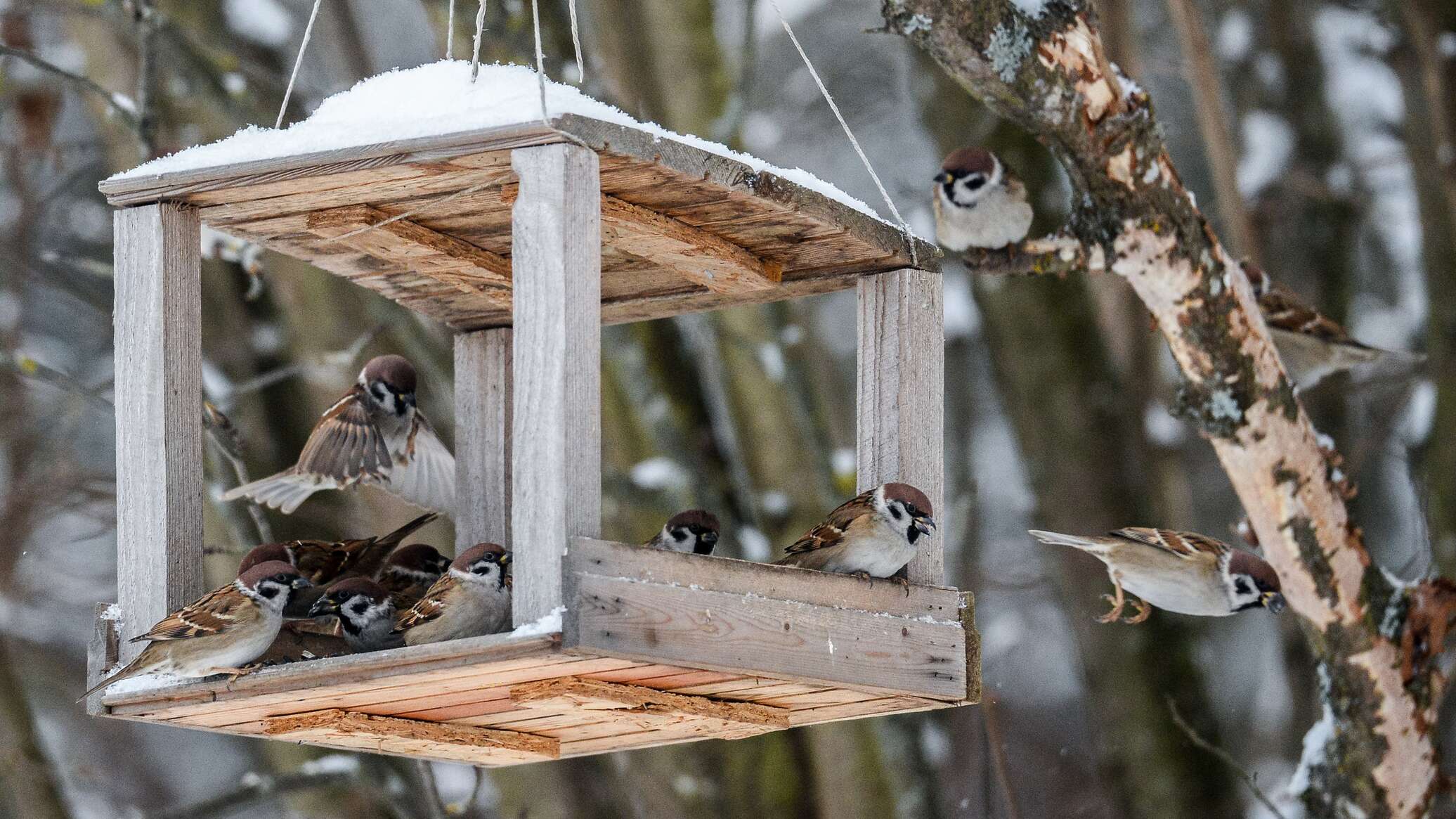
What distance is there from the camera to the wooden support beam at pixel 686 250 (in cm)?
369

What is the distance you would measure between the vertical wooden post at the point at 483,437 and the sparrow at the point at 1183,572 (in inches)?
52.5

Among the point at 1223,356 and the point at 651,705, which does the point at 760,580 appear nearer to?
the point at 651,705

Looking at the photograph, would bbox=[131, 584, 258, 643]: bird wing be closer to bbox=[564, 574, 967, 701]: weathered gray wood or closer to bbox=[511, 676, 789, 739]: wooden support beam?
bbox=[511, 676, 789, 739]: wooden support beam

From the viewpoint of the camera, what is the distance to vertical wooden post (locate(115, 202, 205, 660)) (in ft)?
11.7

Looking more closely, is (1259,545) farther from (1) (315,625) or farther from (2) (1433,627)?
(1) (315,625)

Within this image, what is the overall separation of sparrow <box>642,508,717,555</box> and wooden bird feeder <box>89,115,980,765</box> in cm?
37

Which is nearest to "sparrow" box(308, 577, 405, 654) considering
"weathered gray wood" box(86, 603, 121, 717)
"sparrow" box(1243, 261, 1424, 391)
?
"weathered gray wood" box(86, 603, 121, 717)

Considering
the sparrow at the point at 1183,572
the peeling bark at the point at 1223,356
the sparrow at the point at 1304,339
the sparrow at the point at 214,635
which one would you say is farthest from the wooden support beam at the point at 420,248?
the sparrow at the point at 1304,339

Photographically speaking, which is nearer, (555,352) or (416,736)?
(555,352)

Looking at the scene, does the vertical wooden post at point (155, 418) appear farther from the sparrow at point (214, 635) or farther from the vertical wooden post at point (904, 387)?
the vertical wooden post at point (904, 387)

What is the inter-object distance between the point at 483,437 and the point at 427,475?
0.55 feet

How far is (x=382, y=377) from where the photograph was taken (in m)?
4.39

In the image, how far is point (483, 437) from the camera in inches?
185

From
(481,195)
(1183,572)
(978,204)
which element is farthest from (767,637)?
(978,204)
